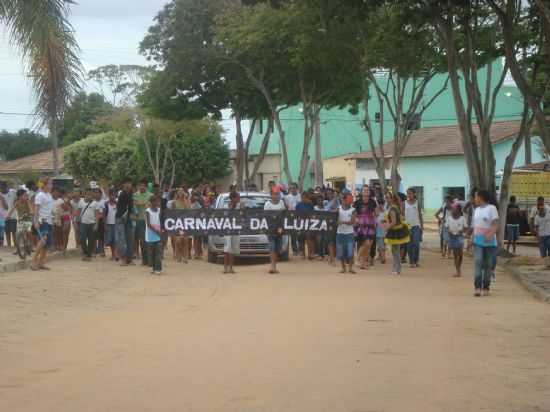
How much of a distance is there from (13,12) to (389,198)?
8.78 meters

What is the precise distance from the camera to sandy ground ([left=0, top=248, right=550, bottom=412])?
7293 millimetres

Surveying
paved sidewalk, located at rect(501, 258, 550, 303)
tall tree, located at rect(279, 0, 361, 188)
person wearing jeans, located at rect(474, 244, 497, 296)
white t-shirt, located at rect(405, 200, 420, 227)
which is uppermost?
tall tree, located at rect(279, 0, 361, 188)

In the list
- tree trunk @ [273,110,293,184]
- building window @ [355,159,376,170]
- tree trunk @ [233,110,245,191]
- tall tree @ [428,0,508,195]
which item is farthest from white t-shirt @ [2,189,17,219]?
building window @ [355,159,376,170]

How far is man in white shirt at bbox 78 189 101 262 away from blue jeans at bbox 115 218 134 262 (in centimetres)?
91

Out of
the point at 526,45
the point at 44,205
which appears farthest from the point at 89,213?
the point at 526,45

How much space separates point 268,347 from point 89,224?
1206 centimetres

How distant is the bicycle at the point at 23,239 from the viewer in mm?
18906

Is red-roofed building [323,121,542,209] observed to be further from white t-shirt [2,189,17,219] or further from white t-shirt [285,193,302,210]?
white t-shirt [2,189,17,219]

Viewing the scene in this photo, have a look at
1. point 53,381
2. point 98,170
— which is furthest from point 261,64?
point 98,170

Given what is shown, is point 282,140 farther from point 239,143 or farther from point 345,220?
point 345,220

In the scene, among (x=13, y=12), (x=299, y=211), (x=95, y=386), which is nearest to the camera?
(x=95, y=386)

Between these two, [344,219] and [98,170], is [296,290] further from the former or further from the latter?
[98,170]

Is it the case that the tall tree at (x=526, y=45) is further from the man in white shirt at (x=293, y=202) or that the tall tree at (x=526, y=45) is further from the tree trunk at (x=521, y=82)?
the man in white shirt at (x=293, y=202)

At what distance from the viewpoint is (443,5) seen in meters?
18.7
